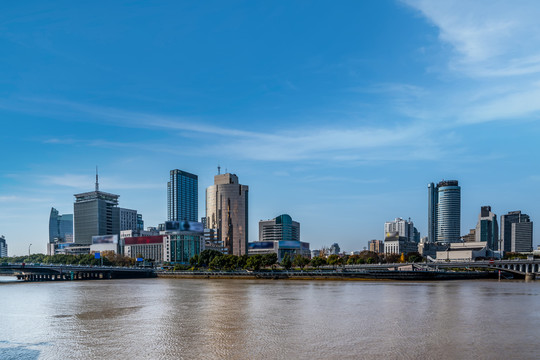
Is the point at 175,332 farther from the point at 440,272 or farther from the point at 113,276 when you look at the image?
the point at 113,276

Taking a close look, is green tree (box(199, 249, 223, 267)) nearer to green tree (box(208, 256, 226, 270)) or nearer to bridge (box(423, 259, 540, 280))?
green tree (box(208, 256, 226, 270))

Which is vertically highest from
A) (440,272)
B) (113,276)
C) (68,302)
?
(68,302)

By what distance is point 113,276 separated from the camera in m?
168

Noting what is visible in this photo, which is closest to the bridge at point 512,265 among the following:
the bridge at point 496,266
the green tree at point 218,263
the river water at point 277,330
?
the bridge at point 496,266

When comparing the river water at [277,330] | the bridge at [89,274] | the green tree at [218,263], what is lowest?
the bridge at [89,274]

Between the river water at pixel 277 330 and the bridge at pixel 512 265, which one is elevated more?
the river water at pixel 277 330

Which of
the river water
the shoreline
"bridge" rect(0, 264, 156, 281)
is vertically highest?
the river water

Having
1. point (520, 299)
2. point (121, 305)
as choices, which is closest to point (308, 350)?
point (121, 305)

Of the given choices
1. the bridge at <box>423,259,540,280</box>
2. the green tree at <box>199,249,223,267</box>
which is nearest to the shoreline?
the bridge at <box>423,259,540,280</box>

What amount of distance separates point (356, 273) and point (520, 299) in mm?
66012

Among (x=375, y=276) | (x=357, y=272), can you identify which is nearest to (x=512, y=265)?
(x=375, y=276)

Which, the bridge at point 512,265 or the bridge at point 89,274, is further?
the bridge at point 89,274

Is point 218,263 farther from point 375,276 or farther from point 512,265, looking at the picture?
point 512,265

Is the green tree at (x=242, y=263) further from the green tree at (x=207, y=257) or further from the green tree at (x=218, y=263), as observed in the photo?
the green tree at (x=207, y=257)
